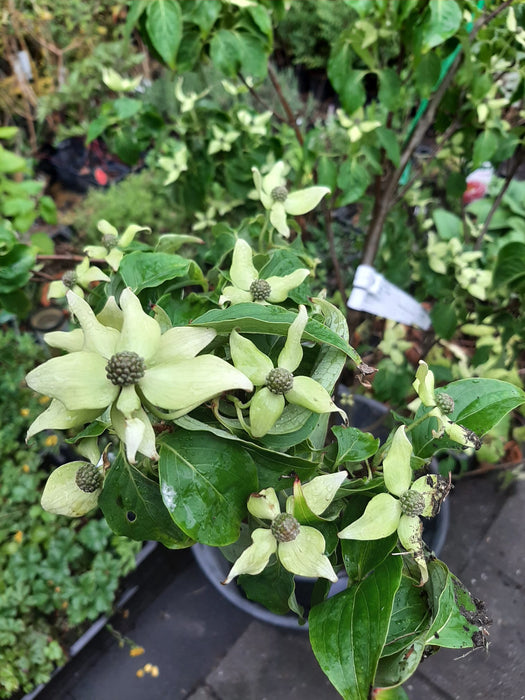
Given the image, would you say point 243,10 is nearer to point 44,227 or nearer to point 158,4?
point 158,4

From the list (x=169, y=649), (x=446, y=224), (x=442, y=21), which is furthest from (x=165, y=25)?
(x=169, y=649)

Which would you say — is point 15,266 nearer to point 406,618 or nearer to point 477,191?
point 406,618

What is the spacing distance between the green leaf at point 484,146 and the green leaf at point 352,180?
22 cm

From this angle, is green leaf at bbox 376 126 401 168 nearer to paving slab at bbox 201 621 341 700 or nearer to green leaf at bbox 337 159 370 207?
green leaf at bbox 337 159 370 207

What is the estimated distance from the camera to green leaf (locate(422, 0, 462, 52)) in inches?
Answer: 30.3

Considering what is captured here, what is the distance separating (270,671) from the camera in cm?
120

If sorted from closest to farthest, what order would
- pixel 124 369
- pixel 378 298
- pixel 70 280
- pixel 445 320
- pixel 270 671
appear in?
pixel 124 369 < pixel 70 280 < pixel 378 298 < pixel 445 320 < pixel 270 671

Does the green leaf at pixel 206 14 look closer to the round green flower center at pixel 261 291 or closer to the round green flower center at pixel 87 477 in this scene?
the round green flower center at pixel 261 291

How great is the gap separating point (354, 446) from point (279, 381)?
129 mm

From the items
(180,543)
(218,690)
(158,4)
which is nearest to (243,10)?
(158,4)

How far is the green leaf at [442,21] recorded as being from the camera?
2.52ft

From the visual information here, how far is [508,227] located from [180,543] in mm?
1621

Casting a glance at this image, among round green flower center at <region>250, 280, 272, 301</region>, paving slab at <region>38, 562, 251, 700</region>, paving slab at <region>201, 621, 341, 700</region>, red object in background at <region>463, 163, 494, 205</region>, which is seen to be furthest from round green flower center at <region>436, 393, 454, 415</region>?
red object in background at <region>463, 163, 494, 205</region>

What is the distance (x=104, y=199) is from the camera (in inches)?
78.4
